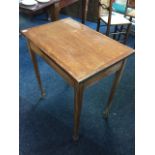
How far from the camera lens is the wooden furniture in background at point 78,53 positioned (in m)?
0.98

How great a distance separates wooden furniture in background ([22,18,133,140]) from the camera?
3.23 ft

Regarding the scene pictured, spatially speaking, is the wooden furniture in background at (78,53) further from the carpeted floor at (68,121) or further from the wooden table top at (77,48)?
the carpeted floor at (68,121)

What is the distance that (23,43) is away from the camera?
252 centimetres

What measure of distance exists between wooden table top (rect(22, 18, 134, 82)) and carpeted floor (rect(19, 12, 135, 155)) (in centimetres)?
72

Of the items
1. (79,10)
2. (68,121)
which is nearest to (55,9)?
(68,121)

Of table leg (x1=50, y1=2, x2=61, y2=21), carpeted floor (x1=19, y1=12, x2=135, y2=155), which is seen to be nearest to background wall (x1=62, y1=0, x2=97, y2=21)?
table leg (x1=50, y1=2, x2=61, y2=21)

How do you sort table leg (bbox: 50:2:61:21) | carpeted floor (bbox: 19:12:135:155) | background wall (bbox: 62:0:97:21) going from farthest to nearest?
background wall (bbox: 62:0:97:21), table leg (bbox: 50:2:61:21), carpeted floor (bbox: 19:12:135:155)

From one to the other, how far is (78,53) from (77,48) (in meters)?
0.05

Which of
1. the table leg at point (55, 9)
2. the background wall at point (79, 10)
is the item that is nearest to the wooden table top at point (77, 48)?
the table leg at point (55, 9)

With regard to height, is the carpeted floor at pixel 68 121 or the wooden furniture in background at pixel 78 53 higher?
the wooden furniture in background at pixel 78 53

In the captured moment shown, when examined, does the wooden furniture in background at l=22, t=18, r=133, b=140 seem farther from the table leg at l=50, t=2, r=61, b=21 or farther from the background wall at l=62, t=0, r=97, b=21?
the background wall at l=62, t=0, r=97, b=21

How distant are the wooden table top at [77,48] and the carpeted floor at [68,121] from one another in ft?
2.35
